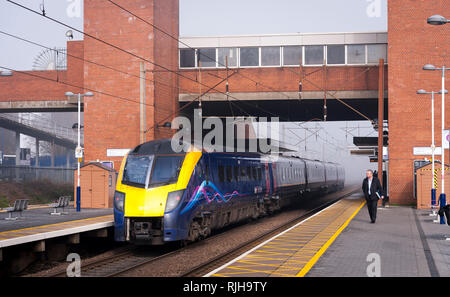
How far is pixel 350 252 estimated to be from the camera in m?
13.2

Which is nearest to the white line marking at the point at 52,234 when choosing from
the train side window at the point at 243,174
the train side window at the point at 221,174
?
the train side window at the point at 221,174

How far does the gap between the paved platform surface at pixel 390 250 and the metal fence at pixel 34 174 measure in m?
30.8

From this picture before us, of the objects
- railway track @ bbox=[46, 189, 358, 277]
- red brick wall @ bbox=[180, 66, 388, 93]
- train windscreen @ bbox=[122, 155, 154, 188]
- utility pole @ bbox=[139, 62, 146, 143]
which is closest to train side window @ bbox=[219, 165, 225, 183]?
railway track @ bbox=[46, 189, 358, 277]

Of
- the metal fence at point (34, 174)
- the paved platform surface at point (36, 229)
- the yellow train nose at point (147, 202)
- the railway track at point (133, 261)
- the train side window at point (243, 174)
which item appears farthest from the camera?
the metal fence at point (34, 174)

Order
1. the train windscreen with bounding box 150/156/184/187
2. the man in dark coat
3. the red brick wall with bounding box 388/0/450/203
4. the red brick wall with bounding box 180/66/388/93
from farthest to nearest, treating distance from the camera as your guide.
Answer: the red brick wall with bounding box 180/66/388/93 < the red brick wall with bounding box 388/0/450/203 < the man in dark coat < the train windscreen with bounding box 150/156/184/187

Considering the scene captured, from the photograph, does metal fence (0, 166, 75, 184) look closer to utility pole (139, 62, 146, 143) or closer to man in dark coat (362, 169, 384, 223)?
utility pole (139, 62, 146, 143)

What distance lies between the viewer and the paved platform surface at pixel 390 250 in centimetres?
1086

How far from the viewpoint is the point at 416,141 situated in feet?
97.3

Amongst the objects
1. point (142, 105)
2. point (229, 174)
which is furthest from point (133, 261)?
point (142, 105)

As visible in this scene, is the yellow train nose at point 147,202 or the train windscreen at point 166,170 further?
the train windscreen at point 166,170

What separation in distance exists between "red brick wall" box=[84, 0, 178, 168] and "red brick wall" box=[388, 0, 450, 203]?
512 inches

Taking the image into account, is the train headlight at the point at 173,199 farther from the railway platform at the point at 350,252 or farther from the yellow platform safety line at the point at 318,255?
the yellow platform safety line at the point at 318,255

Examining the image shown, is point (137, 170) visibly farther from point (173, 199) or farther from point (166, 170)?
point (173, 199)

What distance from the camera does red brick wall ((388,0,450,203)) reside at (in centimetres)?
2920
